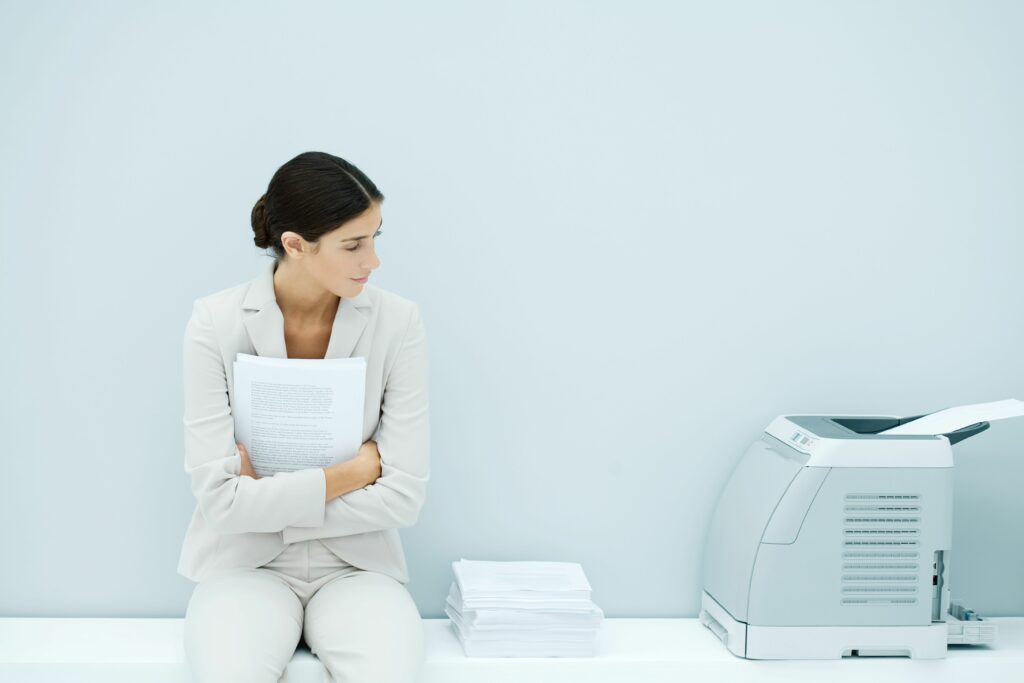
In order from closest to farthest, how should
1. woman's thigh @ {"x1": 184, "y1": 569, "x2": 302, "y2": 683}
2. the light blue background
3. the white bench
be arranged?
1. woman's thigh @ {"x1": 184, "y1": 569, "x2": 302, "y2": 683}
2. the white bench
3. the light blue background

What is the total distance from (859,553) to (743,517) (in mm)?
222

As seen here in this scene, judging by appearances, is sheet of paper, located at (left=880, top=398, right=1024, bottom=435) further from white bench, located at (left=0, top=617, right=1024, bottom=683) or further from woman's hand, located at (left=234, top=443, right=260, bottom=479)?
woman's hand, located at (left=234, top=443, right=260, bottom=479)

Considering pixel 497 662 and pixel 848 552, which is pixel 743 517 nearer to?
pixel 848 552

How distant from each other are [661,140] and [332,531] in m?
1.03

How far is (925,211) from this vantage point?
2.17 m

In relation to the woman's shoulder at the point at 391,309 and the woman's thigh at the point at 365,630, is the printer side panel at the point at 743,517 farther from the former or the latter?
the woman's shoulder at the point at 391,309

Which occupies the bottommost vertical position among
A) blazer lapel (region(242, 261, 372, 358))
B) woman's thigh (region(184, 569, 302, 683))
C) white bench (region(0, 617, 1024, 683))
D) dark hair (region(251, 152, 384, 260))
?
white bench (region(0, 617, 1024, 683))

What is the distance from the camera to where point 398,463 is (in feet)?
5.89

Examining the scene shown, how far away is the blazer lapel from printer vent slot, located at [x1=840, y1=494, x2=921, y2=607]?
97cm

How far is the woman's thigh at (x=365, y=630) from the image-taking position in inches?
64.2

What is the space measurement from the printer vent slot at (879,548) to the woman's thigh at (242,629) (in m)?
1.02

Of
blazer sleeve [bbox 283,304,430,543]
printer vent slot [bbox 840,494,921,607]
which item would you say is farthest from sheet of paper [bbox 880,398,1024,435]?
blazer sleeve [bbox 283,304,430,543]

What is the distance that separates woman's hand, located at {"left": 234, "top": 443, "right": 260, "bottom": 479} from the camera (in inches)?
69.1

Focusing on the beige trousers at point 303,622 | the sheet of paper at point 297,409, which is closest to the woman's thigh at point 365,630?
the beige trousers at point 303,622
